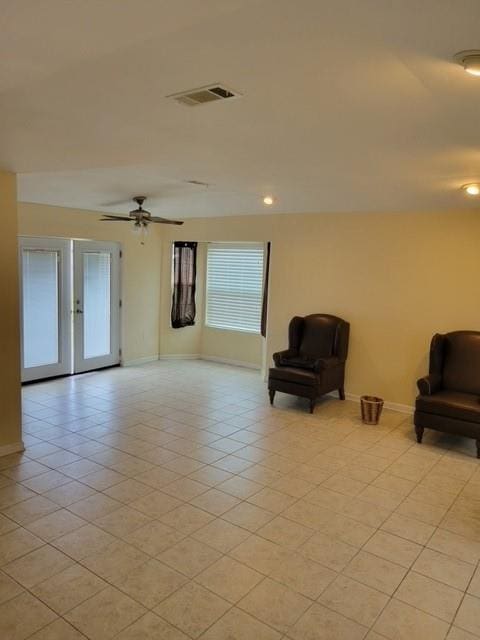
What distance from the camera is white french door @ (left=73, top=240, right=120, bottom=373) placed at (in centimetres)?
674

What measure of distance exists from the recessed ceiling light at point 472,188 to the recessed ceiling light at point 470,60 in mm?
2528

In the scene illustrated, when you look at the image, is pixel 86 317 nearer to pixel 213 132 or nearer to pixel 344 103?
pixel 213 132

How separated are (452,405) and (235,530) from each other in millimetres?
2455

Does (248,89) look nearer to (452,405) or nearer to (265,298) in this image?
(452,405)

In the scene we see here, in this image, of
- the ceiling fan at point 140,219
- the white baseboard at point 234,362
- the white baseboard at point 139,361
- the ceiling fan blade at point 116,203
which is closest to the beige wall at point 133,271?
the white baseboard at point 139,361

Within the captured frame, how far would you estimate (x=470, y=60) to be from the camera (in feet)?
5.54

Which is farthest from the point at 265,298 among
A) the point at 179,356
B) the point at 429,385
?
the point at 429,385

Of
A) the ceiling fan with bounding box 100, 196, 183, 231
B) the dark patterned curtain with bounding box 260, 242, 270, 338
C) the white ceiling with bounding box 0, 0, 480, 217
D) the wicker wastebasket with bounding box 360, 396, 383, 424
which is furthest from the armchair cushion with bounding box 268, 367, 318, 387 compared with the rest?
the white ceiling with bounding box 0, 0, 480, 217

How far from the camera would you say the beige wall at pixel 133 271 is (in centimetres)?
646

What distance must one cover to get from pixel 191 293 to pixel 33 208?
9.64 feet

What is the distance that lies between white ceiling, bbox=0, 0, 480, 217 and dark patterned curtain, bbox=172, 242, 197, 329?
3662 millimetres

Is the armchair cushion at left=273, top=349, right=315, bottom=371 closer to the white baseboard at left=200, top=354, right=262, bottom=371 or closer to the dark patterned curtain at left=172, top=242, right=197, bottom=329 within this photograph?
the white baseboard at left=200, top=354, right=262, bottom=371

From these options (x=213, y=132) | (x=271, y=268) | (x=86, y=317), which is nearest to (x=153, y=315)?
(x=86, y=317)

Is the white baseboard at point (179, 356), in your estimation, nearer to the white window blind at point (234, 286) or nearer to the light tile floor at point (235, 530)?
the white window blind at point (234, 286)
